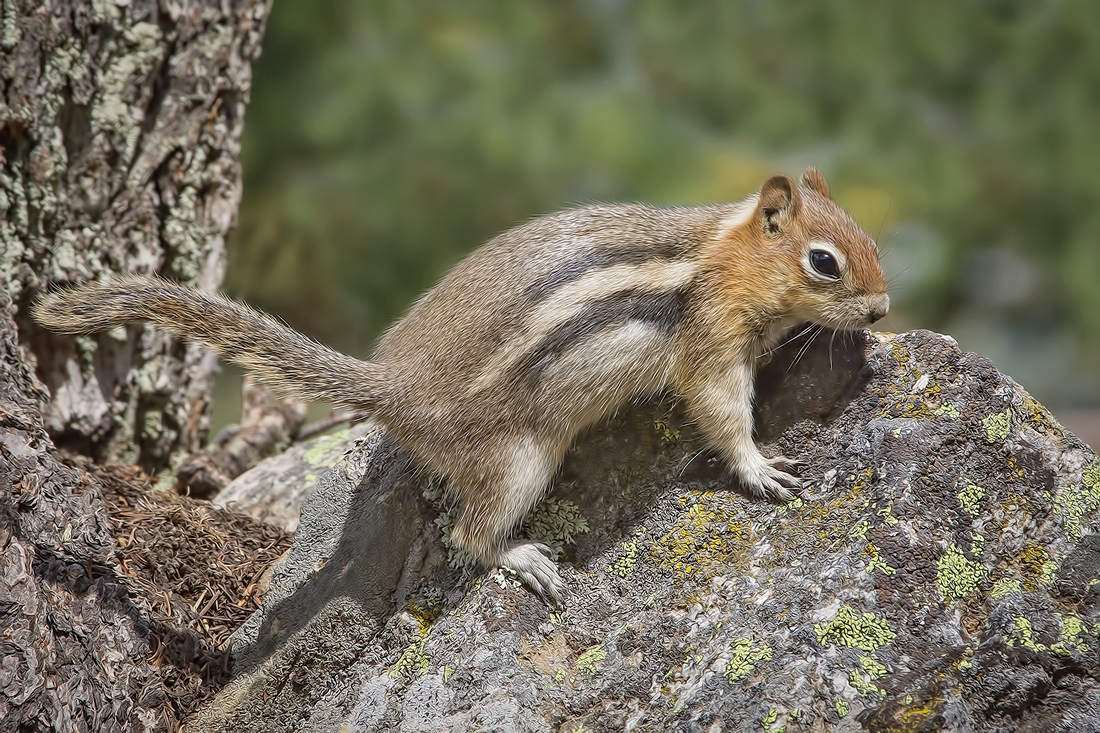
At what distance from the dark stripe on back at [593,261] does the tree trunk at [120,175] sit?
1.99 meters

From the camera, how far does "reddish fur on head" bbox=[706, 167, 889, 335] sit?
8.90ft

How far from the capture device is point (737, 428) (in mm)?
2643

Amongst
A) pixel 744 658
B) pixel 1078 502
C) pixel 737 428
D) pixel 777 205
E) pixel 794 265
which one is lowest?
pixel 744 658

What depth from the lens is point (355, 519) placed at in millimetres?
2977

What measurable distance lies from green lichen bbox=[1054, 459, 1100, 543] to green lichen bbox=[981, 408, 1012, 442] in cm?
21

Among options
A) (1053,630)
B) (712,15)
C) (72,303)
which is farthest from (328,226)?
(1053,630)

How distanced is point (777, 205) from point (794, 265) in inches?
8.1

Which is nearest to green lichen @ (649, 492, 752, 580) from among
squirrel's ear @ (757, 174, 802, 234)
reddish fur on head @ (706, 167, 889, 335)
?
reddish fur on head @ (706, 167, 889, 335)

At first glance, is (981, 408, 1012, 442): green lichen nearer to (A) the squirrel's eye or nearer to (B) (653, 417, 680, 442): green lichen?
(A) the squirrel's eye

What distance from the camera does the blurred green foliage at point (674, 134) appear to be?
6.82m

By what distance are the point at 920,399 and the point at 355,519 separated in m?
1.78

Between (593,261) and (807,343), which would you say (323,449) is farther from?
(807,343)

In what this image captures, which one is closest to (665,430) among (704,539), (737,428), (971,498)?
(737,428)

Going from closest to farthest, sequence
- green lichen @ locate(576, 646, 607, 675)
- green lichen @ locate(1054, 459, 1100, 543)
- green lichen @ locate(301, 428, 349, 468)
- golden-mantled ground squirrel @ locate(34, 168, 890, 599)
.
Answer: green lichen @ locate(1054, 459, 1100, 543) < green lichen @ locate(576, 646, 607, 675) < golden-mantled ground squirrel @ locate(34, 168, 890, 599) < green lichen @ locate(301, 428, 349, 468)
